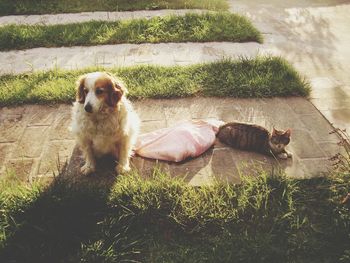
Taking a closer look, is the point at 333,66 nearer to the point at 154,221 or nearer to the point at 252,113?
the point at 252,113

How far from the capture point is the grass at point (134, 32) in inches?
264

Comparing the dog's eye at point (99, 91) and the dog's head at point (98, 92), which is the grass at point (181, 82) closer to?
the dog's head at point (98, 92)

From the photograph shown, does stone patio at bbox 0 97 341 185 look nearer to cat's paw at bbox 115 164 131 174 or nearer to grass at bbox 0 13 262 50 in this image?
cat's paw at bbox 115 164 131 174

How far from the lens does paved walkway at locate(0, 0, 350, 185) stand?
413 centimetres

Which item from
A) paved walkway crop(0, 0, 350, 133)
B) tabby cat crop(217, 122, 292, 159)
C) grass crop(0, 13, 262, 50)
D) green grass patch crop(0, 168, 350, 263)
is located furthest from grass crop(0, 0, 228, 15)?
green grass patch crop(0, 168, 350, 263)

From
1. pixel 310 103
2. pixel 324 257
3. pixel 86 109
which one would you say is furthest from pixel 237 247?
pixel 310 103

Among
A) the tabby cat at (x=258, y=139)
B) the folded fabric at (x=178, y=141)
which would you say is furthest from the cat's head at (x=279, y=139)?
the folded fabric at (x=178, y=141)

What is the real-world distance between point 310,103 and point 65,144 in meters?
3.43

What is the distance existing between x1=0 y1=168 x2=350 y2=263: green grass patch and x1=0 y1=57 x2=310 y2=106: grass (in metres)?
1.87

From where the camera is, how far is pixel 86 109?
3398mm

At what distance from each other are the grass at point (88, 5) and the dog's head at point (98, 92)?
5.00 metres

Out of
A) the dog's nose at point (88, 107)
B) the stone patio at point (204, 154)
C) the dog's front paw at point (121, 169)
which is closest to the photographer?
the dog's nose at point (88, 107)

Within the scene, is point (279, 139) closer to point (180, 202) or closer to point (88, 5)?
point (180, 202)

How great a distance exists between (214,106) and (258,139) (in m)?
1.13
